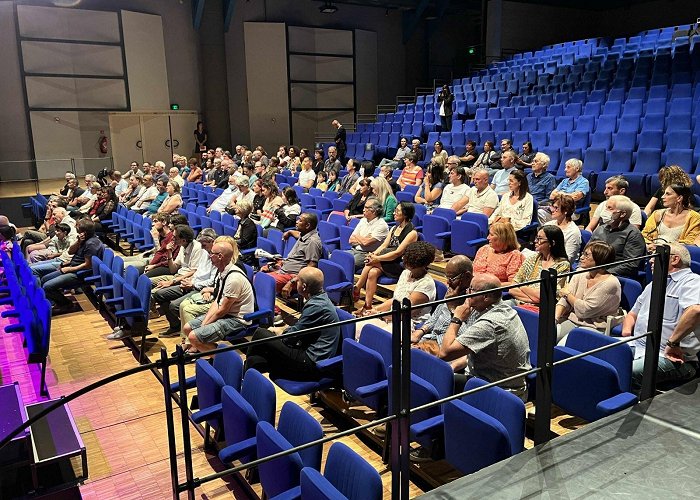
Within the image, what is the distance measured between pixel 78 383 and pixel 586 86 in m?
8.77

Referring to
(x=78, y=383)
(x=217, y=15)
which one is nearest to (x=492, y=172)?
(x=78, y=383)

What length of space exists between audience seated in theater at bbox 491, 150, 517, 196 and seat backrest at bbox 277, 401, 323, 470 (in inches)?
194

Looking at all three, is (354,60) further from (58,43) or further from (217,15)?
(58,43)

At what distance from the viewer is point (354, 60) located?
15961mm

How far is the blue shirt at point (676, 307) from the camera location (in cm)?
279

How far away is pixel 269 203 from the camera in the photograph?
674cm

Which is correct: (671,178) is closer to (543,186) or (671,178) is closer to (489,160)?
(543,186)

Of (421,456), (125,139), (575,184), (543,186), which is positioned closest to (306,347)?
(421,456)

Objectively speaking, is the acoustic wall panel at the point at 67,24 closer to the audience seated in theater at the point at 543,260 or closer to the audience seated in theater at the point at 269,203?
the audience seated in theater at the point at 269,203

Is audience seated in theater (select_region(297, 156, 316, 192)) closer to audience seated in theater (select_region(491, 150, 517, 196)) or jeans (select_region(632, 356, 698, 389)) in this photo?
audience seated in theater (select_region(491, 150, 517, 196))

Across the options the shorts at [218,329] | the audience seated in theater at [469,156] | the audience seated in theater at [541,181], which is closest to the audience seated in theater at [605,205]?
the audience seated in theater at [541,181]

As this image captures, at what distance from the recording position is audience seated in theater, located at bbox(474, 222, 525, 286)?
3.84 m

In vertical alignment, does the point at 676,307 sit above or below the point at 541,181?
below

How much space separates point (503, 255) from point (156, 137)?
38.7 ft
